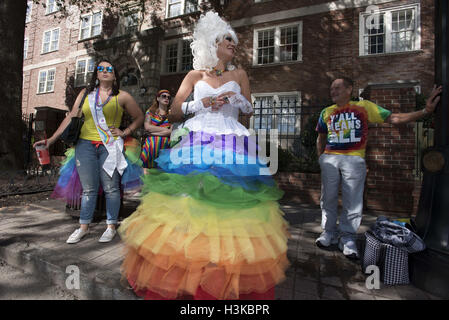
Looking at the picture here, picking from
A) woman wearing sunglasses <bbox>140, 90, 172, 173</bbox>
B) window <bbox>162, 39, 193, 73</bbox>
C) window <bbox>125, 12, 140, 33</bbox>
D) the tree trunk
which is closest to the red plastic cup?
woman wearing sunglasses <bbox>140, 90, 172, 173</bbox>

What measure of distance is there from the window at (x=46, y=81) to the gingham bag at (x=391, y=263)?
24.4m

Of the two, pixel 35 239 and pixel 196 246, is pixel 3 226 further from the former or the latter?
pixel 196 246

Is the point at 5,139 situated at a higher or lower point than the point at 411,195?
higher

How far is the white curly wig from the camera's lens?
217 centimetres

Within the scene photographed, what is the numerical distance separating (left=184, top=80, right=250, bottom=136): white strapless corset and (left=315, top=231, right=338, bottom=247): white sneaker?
1.98 m

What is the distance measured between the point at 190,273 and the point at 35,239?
2662 mm

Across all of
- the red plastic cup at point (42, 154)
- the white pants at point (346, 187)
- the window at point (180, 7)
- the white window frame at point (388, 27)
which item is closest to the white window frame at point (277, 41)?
the white window frame at point (388, 27)

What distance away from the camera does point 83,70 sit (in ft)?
60.4

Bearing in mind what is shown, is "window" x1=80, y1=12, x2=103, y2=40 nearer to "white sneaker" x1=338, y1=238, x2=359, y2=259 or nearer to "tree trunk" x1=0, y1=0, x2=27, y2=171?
"tree trunk" x1=0, y1=0, x2=27, y2=171

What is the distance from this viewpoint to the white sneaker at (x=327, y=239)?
3.13 meters

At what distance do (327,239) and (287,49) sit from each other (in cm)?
1162

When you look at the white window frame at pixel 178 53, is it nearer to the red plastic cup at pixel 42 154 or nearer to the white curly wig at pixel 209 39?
the red plastic cup at pixel 42 154
